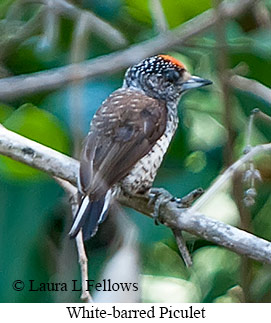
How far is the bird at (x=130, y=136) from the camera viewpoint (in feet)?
7.76

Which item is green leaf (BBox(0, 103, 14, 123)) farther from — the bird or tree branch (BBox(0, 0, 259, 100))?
the bird

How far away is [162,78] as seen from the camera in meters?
2.58

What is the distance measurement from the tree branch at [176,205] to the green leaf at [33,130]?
0.02 metres

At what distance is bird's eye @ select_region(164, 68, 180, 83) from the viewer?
2.55m

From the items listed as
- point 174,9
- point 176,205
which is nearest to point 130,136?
point 176,205

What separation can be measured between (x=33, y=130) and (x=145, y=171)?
208 millimetres

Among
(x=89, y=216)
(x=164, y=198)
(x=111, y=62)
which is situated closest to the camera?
(x=89, y=216)

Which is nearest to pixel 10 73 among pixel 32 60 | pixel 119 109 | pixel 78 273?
pixel 32 60

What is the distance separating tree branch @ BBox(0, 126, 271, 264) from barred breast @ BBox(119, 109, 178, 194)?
23 millimetres

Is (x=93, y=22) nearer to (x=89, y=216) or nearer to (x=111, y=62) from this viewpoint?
(x=111, y=62)

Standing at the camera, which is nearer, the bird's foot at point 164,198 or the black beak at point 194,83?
the bird's foot at point 164,198

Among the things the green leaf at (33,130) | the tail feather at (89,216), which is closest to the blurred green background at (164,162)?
the green leaf at (33,130)

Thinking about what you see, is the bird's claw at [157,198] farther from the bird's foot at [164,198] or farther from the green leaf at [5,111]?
the green leaf at [5,111]

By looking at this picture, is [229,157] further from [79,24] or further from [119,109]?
[79,24]
